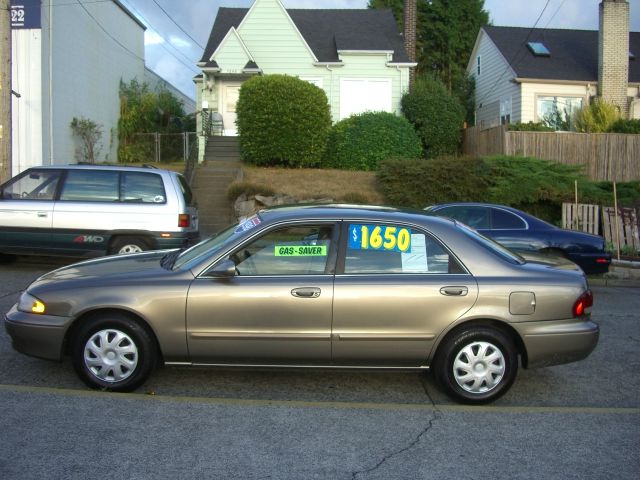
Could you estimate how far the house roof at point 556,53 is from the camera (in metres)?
26.0

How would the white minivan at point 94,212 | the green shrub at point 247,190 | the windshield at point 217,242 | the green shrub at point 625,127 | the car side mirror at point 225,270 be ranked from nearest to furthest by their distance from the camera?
the car side mirror at point 225,270 < the windshield at point 217,242 < the white minivan at point 94,212 < the green shrub at point 247,190 < the green shrub at point 625,127

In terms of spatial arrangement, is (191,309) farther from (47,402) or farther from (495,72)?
(495,72)

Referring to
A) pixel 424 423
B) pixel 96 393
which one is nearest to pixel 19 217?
pixel 96 393

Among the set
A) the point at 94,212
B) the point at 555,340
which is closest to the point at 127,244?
the point at 94,212

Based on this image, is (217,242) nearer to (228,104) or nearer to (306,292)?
(306,292)

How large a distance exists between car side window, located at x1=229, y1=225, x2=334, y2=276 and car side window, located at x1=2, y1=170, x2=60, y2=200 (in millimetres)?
7129

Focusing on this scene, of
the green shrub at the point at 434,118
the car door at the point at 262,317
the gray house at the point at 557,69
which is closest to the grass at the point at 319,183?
the green shrub at the point at 434,118

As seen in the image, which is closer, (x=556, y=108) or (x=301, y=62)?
(x=301, y=62)

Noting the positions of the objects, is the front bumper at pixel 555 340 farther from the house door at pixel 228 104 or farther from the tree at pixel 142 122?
the tree at pixel 142 122

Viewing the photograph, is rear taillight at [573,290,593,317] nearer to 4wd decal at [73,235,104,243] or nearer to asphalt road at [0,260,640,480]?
asphalt road at [0,260,640,480]

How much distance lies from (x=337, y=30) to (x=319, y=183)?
31.7ft

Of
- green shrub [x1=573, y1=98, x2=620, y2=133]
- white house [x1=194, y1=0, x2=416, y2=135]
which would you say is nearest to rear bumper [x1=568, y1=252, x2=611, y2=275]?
green shrub [x1=573, y1=98, x2=620, y2=133]

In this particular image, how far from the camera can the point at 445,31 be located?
4406 cm

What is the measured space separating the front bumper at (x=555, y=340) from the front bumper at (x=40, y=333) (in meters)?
3.56
